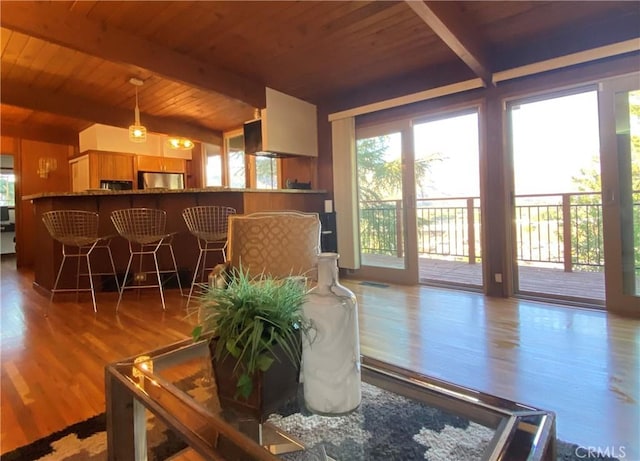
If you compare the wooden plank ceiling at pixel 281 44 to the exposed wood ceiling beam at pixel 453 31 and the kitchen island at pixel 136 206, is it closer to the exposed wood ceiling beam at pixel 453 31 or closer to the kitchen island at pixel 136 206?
the exposed wood ceiling beam at pixel 453 31

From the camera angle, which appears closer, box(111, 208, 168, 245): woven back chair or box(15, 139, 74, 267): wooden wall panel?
box(111, 208, 168, 245): woven back chair

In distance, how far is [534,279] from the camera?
4.35 meters

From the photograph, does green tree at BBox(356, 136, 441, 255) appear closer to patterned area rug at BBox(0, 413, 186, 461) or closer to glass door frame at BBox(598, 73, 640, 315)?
glass door frame at BBox(598, 73, 640, 315)

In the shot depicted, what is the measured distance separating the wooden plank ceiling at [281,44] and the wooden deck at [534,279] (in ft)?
7.05

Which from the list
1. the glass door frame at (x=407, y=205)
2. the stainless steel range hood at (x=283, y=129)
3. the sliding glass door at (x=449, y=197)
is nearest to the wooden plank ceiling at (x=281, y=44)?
the stainless steel range hood at (x=283, y=129)

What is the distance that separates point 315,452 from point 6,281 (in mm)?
5979

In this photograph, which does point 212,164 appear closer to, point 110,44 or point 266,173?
point 266,173

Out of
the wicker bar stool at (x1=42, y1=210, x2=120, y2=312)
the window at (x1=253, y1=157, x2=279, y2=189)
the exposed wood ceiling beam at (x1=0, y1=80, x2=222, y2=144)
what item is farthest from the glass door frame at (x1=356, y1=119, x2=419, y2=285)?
the exposed wood ceiling beam at (x1=0, y1=80, x2=222, y2=144)

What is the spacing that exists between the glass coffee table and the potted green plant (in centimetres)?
5

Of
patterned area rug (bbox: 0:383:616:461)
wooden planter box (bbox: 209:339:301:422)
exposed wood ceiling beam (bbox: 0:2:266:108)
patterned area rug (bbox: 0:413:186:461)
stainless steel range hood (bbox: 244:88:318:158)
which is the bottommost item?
patterned area rug (bbox: 0:413:186:461)

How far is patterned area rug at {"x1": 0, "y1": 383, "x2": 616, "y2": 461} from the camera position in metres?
0.85

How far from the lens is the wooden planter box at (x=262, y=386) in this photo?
86cm

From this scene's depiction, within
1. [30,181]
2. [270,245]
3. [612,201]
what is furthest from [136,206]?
[612,201]

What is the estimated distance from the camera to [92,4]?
2.84 metres
